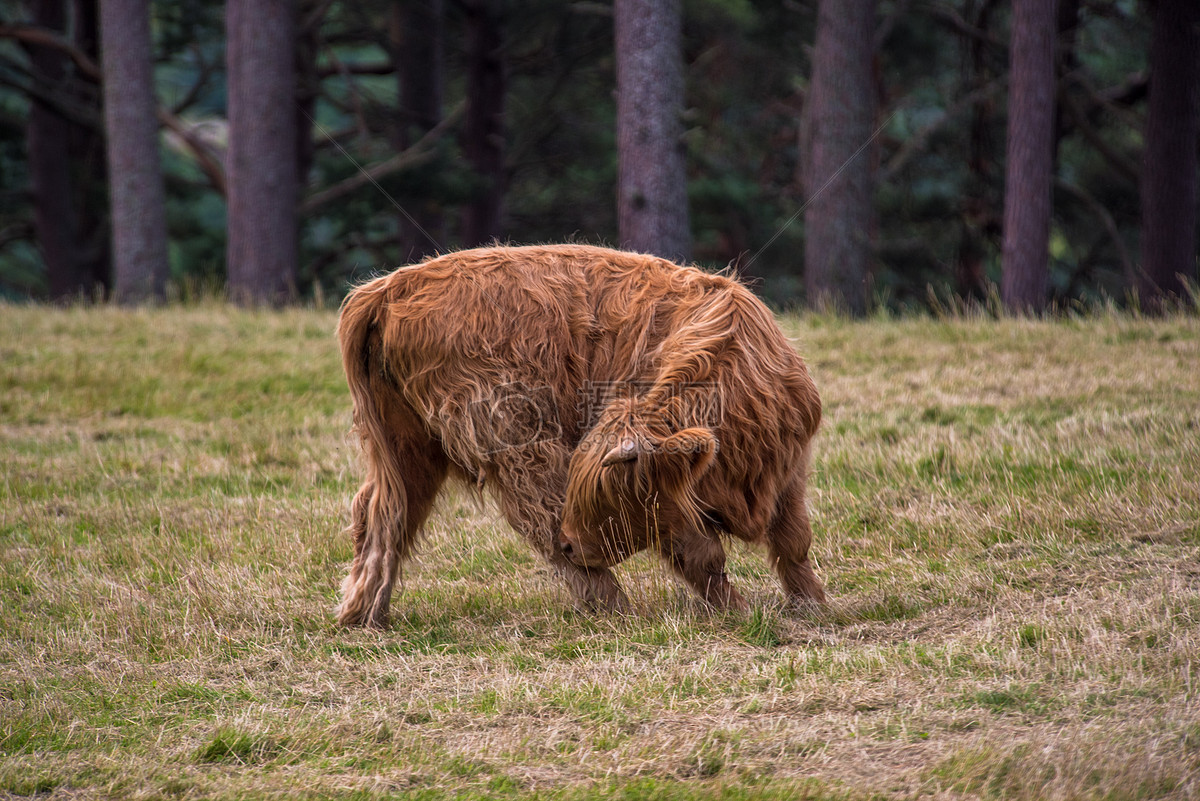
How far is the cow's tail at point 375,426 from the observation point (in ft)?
15.1

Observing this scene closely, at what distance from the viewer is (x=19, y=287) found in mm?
28609

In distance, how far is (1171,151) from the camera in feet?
48.0

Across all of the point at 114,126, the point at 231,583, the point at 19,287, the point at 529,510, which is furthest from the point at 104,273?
the point at 529,510

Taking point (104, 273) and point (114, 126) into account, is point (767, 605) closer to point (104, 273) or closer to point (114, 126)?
point (114, 126)

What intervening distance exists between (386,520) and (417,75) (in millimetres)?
18367

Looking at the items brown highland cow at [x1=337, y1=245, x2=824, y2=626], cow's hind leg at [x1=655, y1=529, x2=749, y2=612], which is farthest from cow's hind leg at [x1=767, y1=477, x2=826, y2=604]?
cow's hind leg at [x1=655, y1=529, x2=749, y2=612]

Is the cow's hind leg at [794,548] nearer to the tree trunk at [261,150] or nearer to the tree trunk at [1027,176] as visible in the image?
the tree trunk at [1027,176]

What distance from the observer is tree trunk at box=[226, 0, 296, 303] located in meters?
14.8

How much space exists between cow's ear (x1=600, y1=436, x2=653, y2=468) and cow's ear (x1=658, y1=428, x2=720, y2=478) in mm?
76

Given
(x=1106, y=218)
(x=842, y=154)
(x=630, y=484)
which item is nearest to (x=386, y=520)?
(x=630, y=484)

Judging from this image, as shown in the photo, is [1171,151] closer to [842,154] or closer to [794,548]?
[842,154]

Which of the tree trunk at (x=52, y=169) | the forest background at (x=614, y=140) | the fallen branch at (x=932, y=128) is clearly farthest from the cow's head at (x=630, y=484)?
the tree trunk at (x=52, y=169)

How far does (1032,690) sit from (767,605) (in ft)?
4.19

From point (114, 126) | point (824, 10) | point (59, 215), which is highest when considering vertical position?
point (824, 10)
